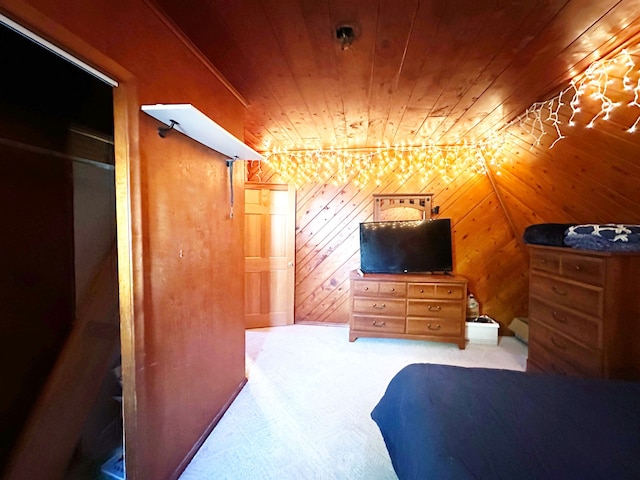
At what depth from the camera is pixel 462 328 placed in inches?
113

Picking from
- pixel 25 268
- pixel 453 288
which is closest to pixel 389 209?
pixel 453 288

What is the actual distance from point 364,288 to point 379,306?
28 cm

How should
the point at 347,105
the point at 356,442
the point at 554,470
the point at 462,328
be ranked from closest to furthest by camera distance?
the point at 554,470 → the point at 356,442 → the point at 347,105 → the point at 462,328

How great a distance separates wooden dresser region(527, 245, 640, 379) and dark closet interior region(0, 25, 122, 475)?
9.80 ft

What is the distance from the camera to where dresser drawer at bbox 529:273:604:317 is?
159 centimetres

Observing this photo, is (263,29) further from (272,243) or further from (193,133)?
(272,243)

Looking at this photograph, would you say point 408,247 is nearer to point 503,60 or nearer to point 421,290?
point 421,290

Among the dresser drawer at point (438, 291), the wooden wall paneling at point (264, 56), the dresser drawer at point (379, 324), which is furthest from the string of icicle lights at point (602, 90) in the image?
the dresser drawer at point (379, 324)

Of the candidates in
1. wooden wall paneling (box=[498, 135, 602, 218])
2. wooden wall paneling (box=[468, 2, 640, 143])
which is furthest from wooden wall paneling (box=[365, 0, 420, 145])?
wooden wall paneling (box=[498, 135, 602, 218])

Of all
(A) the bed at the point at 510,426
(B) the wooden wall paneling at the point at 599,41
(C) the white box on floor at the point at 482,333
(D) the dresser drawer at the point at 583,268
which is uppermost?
(B) the wooden wall paneling at the point at 599,41

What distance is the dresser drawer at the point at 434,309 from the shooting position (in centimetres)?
288

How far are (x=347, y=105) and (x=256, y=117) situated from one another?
0.90m

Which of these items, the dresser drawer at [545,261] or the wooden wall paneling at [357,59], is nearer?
the wooden wall paneling at [357,59]

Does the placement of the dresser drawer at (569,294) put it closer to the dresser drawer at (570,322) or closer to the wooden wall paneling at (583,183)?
the dresser drawer at (570,322)
